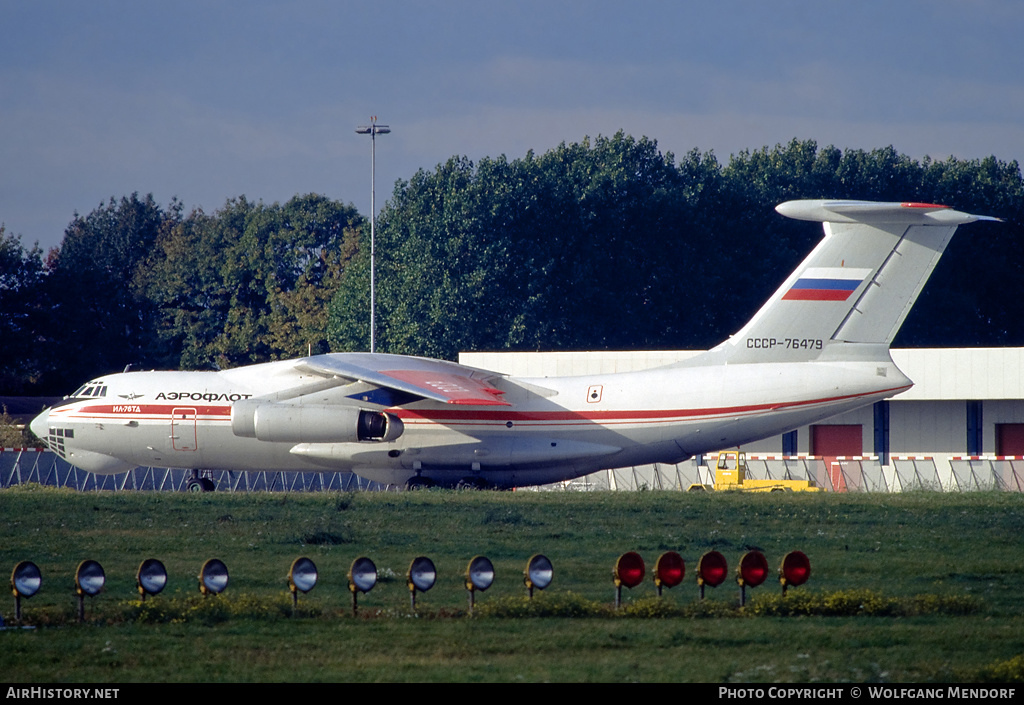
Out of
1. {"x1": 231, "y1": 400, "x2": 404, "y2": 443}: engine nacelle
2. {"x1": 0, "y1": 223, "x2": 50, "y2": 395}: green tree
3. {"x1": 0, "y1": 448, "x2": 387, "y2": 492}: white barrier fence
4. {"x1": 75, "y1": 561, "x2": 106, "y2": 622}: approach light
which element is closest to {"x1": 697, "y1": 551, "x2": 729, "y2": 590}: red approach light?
{"x1": 75, "y1": 561, "x2": 106, "y2": 622}: approach light

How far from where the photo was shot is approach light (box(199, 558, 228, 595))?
1090 cm

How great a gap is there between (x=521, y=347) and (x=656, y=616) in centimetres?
4621

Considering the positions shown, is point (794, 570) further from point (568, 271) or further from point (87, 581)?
point (568, 271)

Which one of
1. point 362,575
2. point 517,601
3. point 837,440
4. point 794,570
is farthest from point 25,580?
point 837,440

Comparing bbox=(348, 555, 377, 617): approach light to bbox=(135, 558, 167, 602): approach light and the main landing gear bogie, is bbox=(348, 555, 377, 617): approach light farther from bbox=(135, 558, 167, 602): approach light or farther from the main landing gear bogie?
the main landing gear bogie

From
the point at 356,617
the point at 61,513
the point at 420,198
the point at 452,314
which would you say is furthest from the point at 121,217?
the point at 356,617

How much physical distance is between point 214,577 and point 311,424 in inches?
510

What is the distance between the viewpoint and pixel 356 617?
11172 millimetres

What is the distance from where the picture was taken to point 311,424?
23828 millimetres

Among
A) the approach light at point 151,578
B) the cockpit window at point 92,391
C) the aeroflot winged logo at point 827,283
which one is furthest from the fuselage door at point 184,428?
the approach light at point 151,578

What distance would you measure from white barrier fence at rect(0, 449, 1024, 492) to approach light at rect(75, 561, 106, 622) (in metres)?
16.9

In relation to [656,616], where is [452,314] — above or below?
above

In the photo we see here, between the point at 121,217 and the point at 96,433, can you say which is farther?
the point at 121,217
